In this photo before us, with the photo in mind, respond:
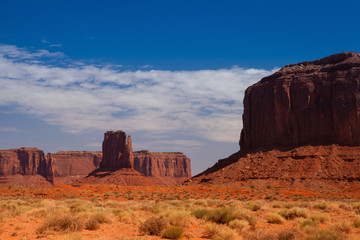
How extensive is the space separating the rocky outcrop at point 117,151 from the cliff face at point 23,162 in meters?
37.0

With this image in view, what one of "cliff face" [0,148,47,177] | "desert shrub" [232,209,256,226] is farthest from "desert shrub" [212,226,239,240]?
"cliff face" [0,148,47,177]

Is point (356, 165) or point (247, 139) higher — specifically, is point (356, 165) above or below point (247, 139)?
below

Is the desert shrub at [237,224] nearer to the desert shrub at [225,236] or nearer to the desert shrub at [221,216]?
the desert shrub at [221,216]

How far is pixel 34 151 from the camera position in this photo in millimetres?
143500

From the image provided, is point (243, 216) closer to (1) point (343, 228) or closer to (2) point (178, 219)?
(2) point (178, 219)

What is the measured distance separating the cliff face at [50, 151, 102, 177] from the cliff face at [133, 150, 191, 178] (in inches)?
881

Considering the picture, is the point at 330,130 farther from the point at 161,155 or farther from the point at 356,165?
the point at 161,155

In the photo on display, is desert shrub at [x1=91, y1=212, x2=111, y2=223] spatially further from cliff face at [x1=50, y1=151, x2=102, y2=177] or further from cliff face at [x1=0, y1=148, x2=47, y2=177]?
cliff face at [x1=50, y1=151, x2=102, y2=177]

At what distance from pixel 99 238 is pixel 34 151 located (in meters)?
145

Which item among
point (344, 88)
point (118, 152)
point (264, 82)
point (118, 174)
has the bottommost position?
point (118, 174)

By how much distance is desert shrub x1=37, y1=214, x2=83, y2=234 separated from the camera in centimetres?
1191

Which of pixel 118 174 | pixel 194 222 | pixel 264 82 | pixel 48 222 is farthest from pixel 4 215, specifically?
pixel 118 174

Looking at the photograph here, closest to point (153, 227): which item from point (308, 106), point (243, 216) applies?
point (243, 216)

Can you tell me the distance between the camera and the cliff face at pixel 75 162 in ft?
541
